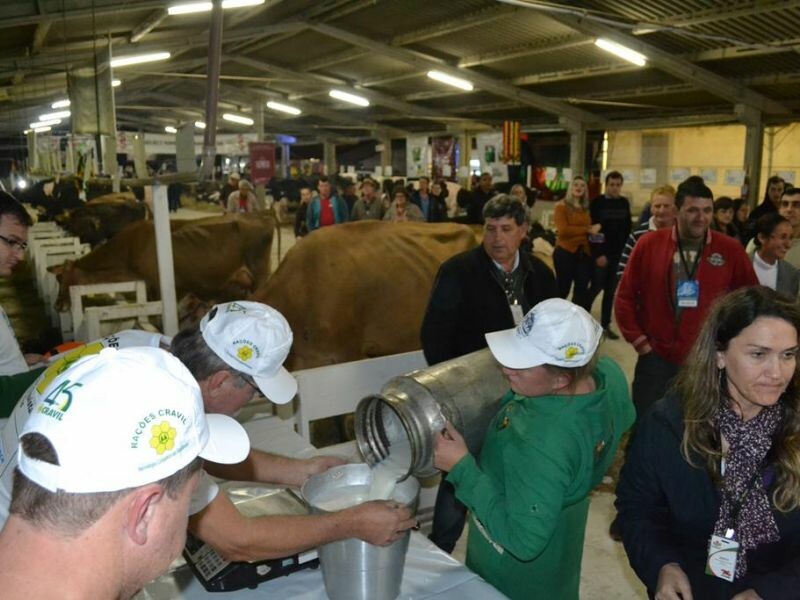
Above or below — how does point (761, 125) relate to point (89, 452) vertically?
above

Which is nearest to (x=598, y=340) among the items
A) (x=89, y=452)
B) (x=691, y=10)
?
(x=89, y=452)

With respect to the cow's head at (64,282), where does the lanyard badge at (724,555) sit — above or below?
above

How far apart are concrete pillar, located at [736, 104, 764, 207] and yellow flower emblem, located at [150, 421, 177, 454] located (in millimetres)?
13041

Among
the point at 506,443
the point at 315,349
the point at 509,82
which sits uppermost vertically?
the point at 509,82

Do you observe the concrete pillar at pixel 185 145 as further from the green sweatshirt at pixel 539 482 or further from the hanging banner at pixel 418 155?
the hanging banner at pixel 418 155

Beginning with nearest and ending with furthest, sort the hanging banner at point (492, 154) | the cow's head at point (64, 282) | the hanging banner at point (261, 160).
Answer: the cow's head at point (64, 282)
the hanging banner at point (261, 160)
the hanging banner at point (492, 154)

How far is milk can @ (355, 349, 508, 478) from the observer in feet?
6.28

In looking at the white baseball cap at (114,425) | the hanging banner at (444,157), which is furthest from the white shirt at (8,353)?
the hanging banner at (444,157)

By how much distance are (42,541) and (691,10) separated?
9469 millimetres

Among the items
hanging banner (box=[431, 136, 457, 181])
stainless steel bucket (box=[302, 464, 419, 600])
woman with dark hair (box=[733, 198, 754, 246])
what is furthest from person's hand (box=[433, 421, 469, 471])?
hanging banner (box=[431, 136, 457, 181])

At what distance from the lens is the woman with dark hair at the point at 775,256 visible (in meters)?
4.18

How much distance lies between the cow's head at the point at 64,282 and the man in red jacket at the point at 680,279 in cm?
556

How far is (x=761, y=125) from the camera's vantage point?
12336 millimetres

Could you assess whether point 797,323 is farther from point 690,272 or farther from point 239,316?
point 690,272
